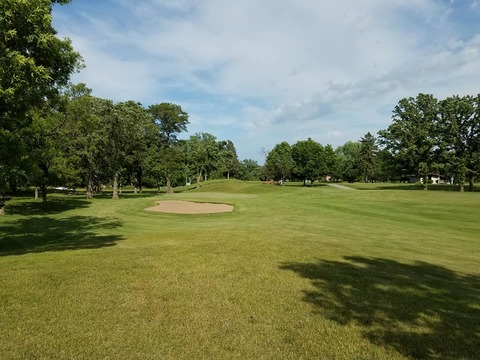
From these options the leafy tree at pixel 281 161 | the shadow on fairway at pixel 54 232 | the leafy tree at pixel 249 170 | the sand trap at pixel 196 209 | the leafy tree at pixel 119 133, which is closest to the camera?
the shadow on fairway at pixel 54 232

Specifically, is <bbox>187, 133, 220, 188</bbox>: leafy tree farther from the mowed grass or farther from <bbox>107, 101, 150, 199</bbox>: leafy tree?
the mowed grass

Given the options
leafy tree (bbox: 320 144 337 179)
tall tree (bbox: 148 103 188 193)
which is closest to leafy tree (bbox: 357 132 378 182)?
leafy tree (bbox: 320 144 337 179)

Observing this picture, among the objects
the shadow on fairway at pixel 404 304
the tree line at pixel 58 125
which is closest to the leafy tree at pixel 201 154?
the tree line at pixel 58 125

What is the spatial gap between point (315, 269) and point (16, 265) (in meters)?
7.52

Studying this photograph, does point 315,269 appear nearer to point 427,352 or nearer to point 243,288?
point 243,288

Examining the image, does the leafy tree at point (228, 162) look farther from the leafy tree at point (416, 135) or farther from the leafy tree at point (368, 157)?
the leafy tree at point (416, 135)

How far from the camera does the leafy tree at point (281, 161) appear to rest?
89.7 metres

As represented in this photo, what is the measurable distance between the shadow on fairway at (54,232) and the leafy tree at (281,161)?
68.7 metres

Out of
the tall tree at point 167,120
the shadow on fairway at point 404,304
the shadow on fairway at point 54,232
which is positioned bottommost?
the shadow on fairway at point 54,232

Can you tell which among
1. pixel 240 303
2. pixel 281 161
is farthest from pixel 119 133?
pixel 281 161

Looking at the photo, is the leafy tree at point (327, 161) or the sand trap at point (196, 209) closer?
the sand trap at point (196, 209)

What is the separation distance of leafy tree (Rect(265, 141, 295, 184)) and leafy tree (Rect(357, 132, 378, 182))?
1158 inches

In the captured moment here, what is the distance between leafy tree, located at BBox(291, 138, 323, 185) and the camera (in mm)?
86000

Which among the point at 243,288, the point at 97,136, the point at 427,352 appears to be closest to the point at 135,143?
the point at 97,136
